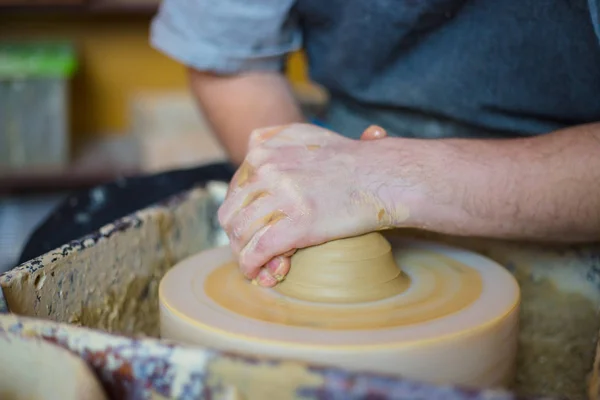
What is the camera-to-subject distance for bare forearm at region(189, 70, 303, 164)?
52.1 inches

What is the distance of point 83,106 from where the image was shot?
10.7ft

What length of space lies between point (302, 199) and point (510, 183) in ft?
0.86

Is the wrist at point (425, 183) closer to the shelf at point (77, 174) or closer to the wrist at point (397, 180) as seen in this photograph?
the wrist at point (397, 180)

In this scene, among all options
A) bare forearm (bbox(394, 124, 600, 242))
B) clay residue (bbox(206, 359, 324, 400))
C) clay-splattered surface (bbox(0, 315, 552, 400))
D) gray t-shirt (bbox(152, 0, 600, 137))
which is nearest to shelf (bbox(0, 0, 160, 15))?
gray t-shirt (bbox(152, 0, 600, 137))

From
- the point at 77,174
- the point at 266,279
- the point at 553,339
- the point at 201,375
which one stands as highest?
the point at 201,375

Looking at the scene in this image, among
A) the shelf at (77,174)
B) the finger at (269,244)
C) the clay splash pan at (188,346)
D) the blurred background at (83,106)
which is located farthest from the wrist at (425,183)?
the shelf at (77,174)

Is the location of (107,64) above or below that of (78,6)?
below

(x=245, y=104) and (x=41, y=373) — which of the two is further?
(x=245, y=104)

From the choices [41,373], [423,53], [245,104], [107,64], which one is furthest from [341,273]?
[107,64]

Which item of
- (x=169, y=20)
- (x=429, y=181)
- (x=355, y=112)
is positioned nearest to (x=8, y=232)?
(x=169, y=20)

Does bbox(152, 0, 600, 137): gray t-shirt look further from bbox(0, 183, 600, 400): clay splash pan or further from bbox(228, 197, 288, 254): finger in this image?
bbox(228, 197, 288, 254): finger

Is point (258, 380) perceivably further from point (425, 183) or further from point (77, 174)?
point (77, 174)

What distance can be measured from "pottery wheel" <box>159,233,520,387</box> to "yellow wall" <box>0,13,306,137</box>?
2.45 m

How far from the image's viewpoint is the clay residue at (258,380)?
0.54 meters
